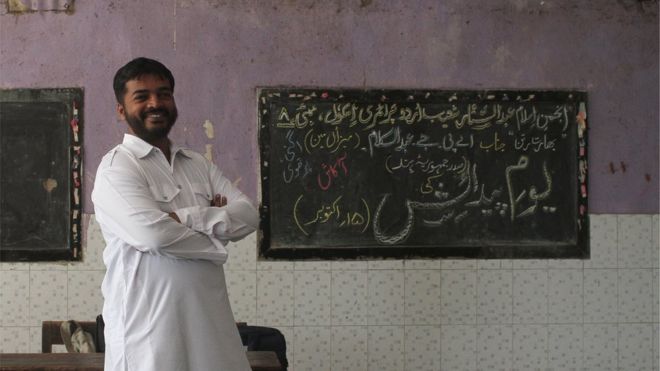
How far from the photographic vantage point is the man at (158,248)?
2.48 metres

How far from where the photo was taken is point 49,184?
4.56 meters

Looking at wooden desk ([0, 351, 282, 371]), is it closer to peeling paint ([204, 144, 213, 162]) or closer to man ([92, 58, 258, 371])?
man ([92, 58, 258, 371])

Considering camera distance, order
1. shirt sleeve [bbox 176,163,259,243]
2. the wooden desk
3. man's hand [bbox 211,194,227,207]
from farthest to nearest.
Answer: the wooden desk < man's hand [bbox 211,194,227,207] < shirt sleeve [bbox 176,163,259,243]

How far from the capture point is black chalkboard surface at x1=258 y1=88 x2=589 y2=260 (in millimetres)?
4629

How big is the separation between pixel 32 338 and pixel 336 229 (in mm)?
1796

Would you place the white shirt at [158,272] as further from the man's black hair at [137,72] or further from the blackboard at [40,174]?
the blackboard at [40,174]

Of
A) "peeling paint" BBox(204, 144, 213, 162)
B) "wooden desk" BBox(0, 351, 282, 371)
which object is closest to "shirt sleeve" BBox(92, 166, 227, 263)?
Result: "wooden desk" BBox(0, 351, 282, 371)

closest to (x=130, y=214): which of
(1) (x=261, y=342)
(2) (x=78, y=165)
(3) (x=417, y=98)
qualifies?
(1) (x=261, y=342)

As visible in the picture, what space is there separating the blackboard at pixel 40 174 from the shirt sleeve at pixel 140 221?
2.03 m

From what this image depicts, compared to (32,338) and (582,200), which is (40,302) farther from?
(582,200)

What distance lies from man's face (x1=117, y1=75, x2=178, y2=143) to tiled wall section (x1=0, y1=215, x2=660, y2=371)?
1.97 metres

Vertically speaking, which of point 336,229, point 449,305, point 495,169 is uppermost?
point 495,169

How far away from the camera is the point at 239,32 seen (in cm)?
463

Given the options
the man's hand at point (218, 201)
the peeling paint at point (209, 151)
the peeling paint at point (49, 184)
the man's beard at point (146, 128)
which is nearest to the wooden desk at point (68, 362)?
the man's hand at point (218, 201)
